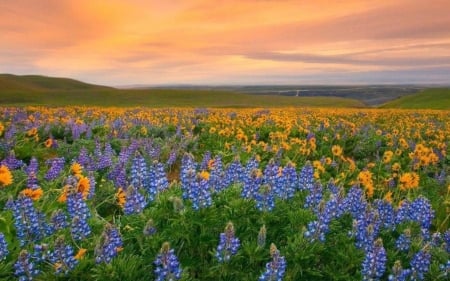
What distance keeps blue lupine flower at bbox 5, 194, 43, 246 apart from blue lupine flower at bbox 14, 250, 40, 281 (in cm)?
49

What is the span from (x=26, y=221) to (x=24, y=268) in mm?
647

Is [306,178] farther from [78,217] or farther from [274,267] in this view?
[78,217]

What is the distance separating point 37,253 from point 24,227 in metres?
0.44

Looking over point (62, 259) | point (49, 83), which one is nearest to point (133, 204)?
point (62, 259)

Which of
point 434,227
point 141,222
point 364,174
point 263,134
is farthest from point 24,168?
point 263,134

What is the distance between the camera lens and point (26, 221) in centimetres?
361

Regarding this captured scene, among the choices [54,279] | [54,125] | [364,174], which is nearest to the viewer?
[54,279]

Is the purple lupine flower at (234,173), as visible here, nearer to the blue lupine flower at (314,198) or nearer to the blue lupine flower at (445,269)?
the blue lupine flower at (314,198)

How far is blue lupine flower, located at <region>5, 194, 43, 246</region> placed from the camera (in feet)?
11.7

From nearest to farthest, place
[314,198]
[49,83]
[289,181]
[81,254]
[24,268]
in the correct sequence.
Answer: [24,268]
[81,254]
[314,198]
[289,181]
[49,83]

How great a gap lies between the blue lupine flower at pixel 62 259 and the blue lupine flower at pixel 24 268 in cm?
14

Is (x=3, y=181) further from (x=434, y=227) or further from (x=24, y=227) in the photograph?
(x=434, y=227)

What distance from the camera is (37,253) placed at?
129 inches

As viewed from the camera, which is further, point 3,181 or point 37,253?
point 3,181
